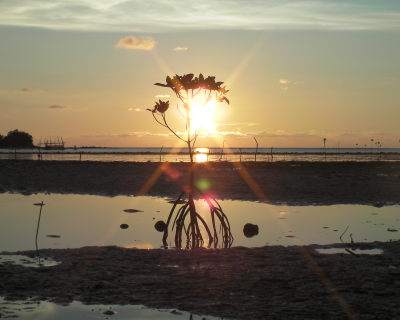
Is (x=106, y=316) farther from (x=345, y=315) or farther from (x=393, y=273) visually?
(x=393, y=273)

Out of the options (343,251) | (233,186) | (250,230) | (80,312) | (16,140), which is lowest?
(80,312)

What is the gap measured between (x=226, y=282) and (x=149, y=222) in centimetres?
684

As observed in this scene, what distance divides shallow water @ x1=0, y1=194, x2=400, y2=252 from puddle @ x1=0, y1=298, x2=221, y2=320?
12.8ft

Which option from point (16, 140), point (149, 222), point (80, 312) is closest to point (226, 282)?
point (80, 312)

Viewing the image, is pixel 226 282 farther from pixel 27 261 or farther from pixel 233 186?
pixel 233 186

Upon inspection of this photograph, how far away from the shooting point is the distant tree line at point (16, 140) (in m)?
156

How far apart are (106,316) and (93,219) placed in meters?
8.56

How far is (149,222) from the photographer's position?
1270 centimetres

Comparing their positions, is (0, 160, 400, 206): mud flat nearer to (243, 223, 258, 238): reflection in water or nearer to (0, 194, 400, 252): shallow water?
(0, 194, 400, 252): shallow water

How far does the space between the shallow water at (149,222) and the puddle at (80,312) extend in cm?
390

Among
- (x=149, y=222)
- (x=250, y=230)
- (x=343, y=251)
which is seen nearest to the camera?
(x=343, y=251)

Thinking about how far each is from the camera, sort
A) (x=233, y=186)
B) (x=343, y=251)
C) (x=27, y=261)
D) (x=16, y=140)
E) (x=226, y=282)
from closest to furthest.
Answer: (x=226, y=282), (x=27, y=261), (x=343, y=251), (x=233, y=186), (x=16, y=140)

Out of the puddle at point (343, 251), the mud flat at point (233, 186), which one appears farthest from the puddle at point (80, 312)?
the mud flat at point (233, 186)

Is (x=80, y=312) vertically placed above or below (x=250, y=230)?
below
